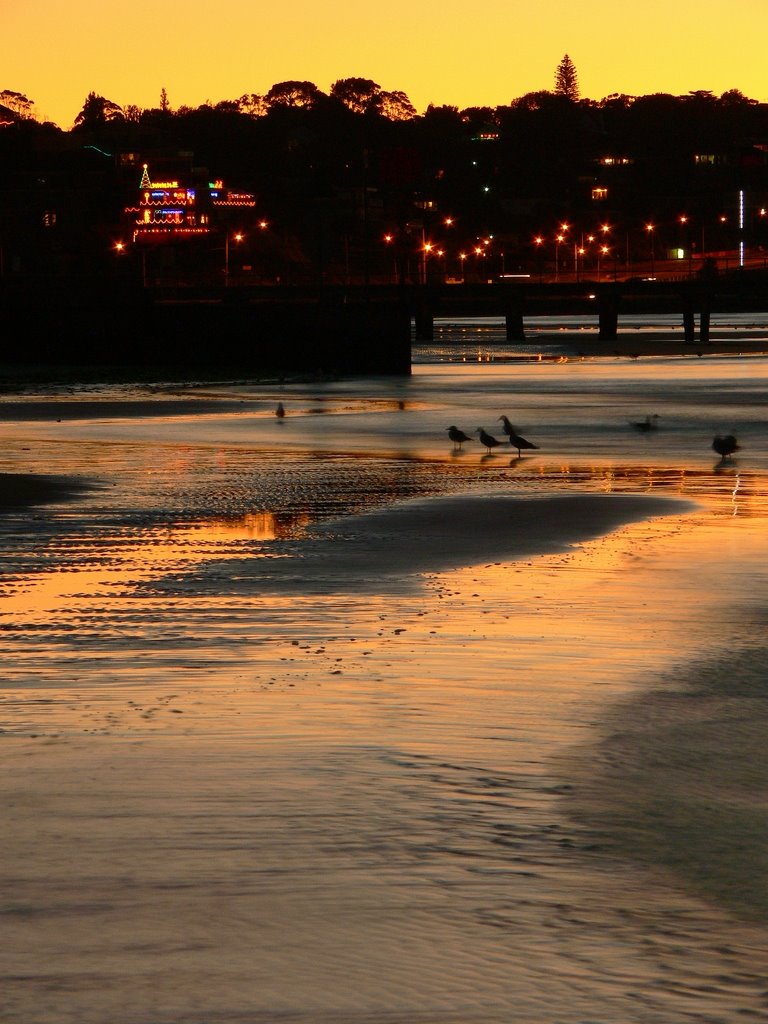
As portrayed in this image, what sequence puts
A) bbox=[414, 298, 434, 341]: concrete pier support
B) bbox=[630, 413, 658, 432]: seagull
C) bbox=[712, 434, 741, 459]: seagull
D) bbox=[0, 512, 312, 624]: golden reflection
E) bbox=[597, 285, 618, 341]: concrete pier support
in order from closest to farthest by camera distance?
bbox=[0, 512, 312, 624]: golden reflection
bbox=[712, 434, 741, 459]: seagull
bbox=[630, 413, 658, 432]: seagull
bbox=[597, 285, 618, 341]: concrete pier support
bbox=[414, 298, 434, 341]: concrete pier support

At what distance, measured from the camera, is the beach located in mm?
5910

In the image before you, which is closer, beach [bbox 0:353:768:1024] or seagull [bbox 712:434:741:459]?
beach [bbox 0:353:768:1024]

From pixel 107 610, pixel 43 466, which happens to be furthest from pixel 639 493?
pixel 107 610

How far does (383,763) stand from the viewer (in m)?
8.67

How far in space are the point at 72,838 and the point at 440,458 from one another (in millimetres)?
21810

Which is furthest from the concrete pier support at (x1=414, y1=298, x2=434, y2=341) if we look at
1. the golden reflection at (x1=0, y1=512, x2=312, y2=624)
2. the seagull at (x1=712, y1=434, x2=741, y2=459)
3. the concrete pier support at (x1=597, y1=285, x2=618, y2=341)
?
the golden reflection at (x1=0, y1=512, x2=312, y2=624)

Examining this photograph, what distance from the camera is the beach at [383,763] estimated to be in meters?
5.91

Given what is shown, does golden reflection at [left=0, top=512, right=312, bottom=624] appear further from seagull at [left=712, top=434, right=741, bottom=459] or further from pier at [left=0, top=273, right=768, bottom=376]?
pier at [left=0, top=273, right=768, bottom=376]

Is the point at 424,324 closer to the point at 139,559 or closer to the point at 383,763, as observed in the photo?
the point at 139,559

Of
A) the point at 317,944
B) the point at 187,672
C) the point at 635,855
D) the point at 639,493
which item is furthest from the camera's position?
the point at 639,493

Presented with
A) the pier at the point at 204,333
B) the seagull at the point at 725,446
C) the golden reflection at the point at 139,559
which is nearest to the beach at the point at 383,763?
the golden reflection at the point at 139,559

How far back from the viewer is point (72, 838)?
7371 mm

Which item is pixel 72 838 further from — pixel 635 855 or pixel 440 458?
pixel 440 458

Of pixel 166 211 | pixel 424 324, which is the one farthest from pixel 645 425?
pixel 166 211
